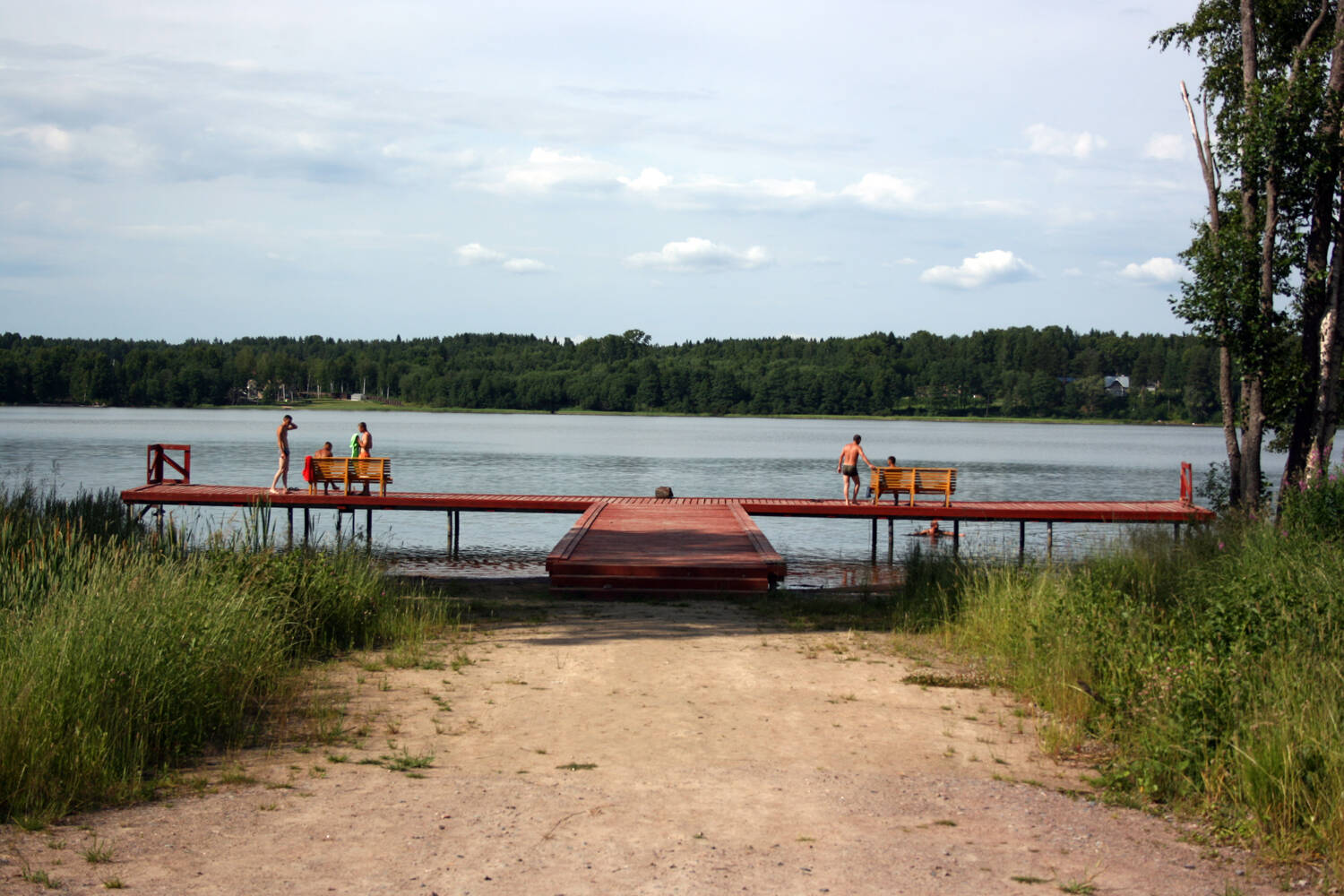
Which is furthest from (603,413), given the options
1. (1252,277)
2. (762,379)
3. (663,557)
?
(663,557)

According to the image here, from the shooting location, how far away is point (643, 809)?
Result: 218 inches

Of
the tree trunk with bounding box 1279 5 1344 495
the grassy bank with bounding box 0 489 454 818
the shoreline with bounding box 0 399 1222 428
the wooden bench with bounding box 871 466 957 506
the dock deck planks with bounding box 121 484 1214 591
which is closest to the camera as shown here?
the grassy bank with bounding box 0 489 454 818

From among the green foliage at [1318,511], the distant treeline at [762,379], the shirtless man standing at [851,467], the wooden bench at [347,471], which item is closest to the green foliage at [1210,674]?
the green foliage at [1318,511]

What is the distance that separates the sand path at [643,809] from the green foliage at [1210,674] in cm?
37

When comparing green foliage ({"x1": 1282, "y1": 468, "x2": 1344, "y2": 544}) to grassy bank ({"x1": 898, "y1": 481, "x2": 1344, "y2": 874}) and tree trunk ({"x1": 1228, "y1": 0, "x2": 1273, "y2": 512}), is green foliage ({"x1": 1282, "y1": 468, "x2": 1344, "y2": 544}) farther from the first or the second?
tree trunk ({"x1": 1228, "y1": 0, "x2": 1273, "y2": 512})

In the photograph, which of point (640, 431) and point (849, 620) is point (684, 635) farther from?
point (640, 431)

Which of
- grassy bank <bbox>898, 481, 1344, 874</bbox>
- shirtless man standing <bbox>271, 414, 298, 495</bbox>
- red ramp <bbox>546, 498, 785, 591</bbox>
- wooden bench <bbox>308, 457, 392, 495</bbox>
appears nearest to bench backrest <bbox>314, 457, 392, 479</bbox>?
wooden bench <bbox>308, 457, 392, 495</bbox>

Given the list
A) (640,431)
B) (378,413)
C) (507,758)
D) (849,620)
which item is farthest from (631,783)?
(378,413)

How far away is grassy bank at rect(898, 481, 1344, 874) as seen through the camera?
5.18 m

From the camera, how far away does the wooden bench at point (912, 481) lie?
20109 millimetres

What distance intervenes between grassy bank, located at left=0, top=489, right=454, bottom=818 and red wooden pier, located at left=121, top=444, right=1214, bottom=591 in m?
4.38

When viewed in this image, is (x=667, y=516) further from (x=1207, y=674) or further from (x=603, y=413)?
(x=603, y=413)

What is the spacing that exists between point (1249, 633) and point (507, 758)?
469 centimetres

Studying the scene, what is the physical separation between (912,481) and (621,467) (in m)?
29.5
